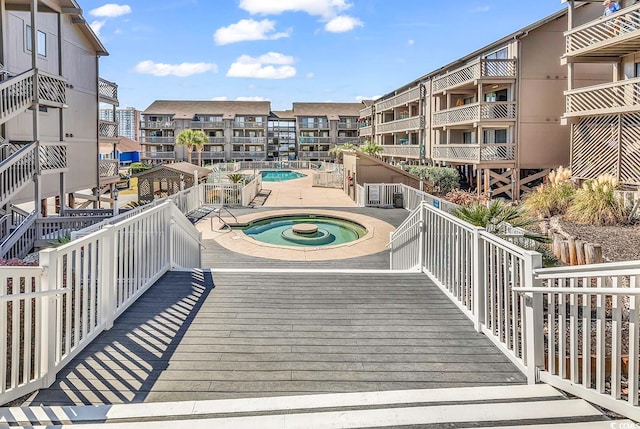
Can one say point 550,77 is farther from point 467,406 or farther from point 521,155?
point 467,406

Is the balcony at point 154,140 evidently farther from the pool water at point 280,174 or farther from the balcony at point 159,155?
the pool water at point 280,174

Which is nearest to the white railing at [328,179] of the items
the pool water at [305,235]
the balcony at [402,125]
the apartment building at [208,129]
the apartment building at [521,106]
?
the balcony at [402,125]

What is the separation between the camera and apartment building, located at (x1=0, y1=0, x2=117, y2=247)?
12.1 meters

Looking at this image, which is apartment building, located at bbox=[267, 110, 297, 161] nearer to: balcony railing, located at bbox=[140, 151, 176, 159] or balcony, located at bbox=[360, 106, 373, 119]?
balcony railing, located at bbox=[140, 151, 176, 159]

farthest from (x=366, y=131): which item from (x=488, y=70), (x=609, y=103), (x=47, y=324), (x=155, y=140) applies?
(x=47, y=324)

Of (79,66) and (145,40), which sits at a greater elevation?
(145,40)

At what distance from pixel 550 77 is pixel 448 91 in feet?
21.9

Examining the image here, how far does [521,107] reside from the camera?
931 inches

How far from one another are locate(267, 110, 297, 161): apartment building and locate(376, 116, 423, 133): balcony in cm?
2798

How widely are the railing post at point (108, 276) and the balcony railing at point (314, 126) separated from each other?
67232 mm

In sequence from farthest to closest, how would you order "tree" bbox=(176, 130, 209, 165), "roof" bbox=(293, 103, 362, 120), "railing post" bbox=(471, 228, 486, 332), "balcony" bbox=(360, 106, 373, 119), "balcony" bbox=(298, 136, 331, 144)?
"roof" bbox=(293, 103, 362, 120) < "balcony" bbox=(298, 136, 331, 144) < "tree" bbox=(176, 130, 209, 165) < "balcony" bbox=(360, 106, 373, 119) < "railing post" bbox=(471, 228, 486, 332)

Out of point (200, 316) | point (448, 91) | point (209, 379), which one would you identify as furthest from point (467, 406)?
point (448, 91)

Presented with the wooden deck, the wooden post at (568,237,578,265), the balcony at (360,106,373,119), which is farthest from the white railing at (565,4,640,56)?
the balcony at (360,106,373,119)

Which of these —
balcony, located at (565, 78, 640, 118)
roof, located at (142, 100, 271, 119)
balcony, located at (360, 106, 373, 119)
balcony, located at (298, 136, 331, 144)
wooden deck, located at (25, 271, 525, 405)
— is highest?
roof, located at (142, 100, 271, 119)
